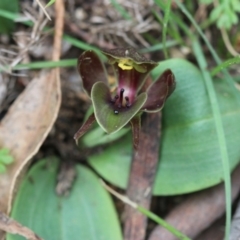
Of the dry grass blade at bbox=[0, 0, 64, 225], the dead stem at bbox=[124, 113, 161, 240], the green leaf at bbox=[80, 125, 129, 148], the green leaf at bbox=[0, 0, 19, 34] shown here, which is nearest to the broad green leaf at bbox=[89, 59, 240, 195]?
the dead stem at bbox=[124, 113, 161, 240]

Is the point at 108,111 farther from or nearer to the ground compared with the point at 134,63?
nearer to the ground

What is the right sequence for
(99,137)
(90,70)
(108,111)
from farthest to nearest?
(99,137) → (90,70) → (108,111)

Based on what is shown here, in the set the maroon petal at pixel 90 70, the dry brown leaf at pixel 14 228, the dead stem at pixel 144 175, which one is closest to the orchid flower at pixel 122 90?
the maroon petal at pixel 90 70

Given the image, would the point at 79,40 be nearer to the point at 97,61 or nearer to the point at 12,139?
the point at 97,61

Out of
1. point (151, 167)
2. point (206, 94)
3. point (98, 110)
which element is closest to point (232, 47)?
point (206, 94)

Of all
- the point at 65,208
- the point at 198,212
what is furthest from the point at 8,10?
the point at 198,212

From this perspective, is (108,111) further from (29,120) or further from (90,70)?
(29,120)

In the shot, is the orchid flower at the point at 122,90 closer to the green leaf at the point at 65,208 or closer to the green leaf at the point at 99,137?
the green leaf at the point at 99,137
